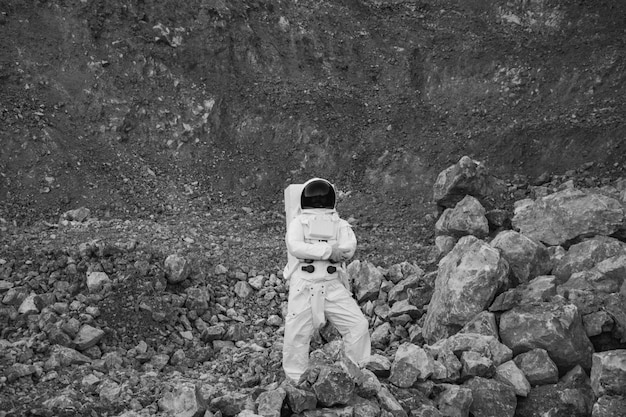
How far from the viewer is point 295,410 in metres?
6.88

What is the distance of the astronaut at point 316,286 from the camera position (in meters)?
8.35

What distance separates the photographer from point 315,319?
8.39 m

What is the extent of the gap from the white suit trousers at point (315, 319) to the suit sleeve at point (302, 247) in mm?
329

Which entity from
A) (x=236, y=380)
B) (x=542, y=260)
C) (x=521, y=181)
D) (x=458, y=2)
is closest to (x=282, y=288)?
(x=236, y=380)

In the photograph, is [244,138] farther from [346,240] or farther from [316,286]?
[316,286]

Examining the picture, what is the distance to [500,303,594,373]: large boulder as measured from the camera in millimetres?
8406

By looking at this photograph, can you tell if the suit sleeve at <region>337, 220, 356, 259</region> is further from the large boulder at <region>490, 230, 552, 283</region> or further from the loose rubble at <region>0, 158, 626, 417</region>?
the large boulder at <region>490, 230, 552, 283</region>

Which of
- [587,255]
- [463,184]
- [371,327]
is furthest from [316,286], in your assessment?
[463,184]

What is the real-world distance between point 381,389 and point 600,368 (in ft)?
8.32

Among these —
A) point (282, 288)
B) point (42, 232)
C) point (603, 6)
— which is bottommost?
point (282, 288)

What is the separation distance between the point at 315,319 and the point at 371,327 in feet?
8.75

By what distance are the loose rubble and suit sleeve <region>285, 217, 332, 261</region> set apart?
117cm

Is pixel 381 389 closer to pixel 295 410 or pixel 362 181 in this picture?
pixel 295 410

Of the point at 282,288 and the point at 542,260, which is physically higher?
the point at 542,260
